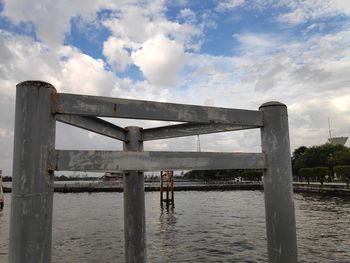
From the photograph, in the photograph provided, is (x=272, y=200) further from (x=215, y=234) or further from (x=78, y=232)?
(x=78, y=232)

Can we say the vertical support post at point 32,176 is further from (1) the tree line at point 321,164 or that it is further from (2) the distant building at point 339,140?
(2) the distant building at point 339,140

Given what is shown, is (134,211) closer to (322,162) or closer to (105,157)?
(105,157)

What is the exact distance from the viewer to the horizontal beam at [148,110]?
3.03 m

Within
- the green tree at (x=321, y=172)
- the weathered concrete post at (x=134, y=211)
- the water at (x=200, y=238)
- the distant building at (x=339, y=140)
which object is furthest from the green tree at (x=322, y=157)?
the weathered concrete post at (x=134, y=211)

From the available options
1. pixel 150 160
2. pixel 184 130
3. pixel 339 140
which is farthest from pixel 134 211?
pixel 339 140

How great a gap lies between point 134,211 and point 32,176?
254 centimetres

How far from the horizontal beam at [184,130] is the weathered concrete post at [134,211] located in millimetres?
191

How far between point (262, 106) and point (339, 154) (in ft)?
271

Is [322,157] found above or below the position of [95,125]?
above

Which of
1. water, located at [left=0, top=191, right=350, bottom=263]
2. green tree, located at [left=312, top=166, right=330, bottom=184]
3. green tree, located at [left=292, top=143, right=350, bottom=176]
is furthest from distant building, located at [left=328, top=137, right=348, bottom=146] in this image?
water, located at [left=0, top=191, right=350, bottom=263]

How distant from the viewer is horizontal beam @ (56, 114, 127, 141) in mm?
3723

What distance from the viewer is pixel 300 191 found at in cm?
6844

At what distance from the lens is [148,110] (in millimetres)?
3309

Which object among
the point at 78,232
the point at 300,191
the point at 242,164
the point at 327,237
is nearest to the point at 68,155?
the point at 242,164
